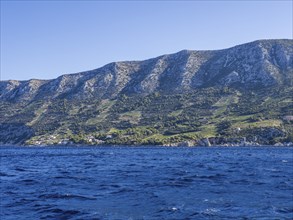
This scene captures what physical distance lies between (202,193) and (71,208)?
15.3 meters

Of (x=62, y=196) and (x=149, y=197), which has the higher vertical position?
(x=62, y=196)

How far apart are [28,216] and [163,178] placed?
28612 millimetres

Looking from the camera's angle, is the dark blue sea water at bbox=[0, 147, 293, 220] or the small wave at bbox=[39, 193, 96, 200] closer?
the dark blue sea water at bbox=[0, 147, 293, 220]

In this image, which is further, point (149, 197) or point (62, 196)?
point (62, 196)

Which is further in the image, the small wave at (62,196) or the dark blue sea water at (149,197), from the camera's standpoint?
the small wave at (62,196)

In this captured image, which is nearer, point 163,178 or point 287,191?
point 287,191

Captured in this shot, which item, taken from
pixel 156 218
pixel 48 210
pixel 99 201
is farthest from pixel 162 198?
pixel 48 210

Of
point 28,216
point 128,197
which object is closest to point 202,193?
point 128,197

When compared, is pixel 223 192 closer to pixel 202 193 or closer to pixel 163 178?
pixel 202 193

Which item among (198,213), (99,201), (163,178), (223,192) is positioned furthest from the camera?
(163,178)

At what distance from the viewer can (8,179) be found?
5878 centimetres

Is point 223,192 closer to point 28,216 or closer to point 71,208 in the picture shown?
point 71,208

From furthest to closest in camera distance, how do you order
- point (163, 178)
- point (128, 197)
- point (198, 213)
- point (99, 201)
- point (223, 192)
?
point (163, 178), point (223, 192), point (128, 197), point (99, 201), point (198, 213)

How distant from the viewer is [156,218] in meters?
31.9
